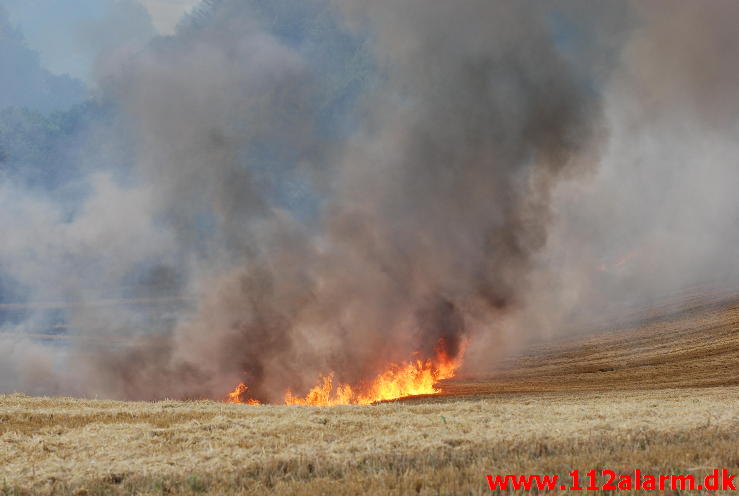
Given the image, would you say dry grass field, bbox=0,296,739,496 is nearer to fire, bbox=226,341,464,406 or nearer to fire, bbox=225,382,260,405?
fire, bbox=226,341,464,406

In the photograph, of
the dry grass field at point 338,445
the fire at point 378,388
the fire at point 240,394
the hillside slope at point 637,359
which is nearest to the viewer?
the dry grass field at point 338,445

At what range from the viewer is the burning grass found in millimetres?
8562

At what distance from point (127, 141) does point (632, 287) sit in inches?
1922

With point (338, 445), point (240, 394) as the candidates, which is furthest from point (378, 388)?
point (338, 445)

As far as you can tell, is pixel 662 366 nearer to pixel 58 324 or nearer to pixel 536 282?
pixel 536 282

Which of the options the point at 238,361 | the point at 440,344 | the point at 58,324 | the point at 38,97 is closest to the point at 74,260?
the point at 58,324

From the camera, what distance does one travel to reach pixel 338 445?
10773mm

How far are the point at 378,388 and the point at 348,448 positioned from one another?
19.6 m

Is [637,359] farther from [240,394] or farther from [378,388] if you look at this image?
[240,394]

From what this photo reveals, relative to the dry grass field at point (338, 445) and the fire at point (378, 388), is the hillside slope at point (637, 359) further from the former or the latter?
the dry grass field at point (338, 445)

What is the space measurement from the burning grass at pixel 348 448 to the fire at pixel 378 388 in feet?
45.1

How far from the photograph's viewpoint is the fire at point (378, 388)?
29438 mm

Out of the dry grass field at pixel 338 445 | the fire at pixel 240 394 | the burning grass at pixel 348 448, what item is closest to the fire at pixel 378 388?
the fire at pixel 240 394

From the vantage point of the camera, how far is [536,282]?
1666 inches
